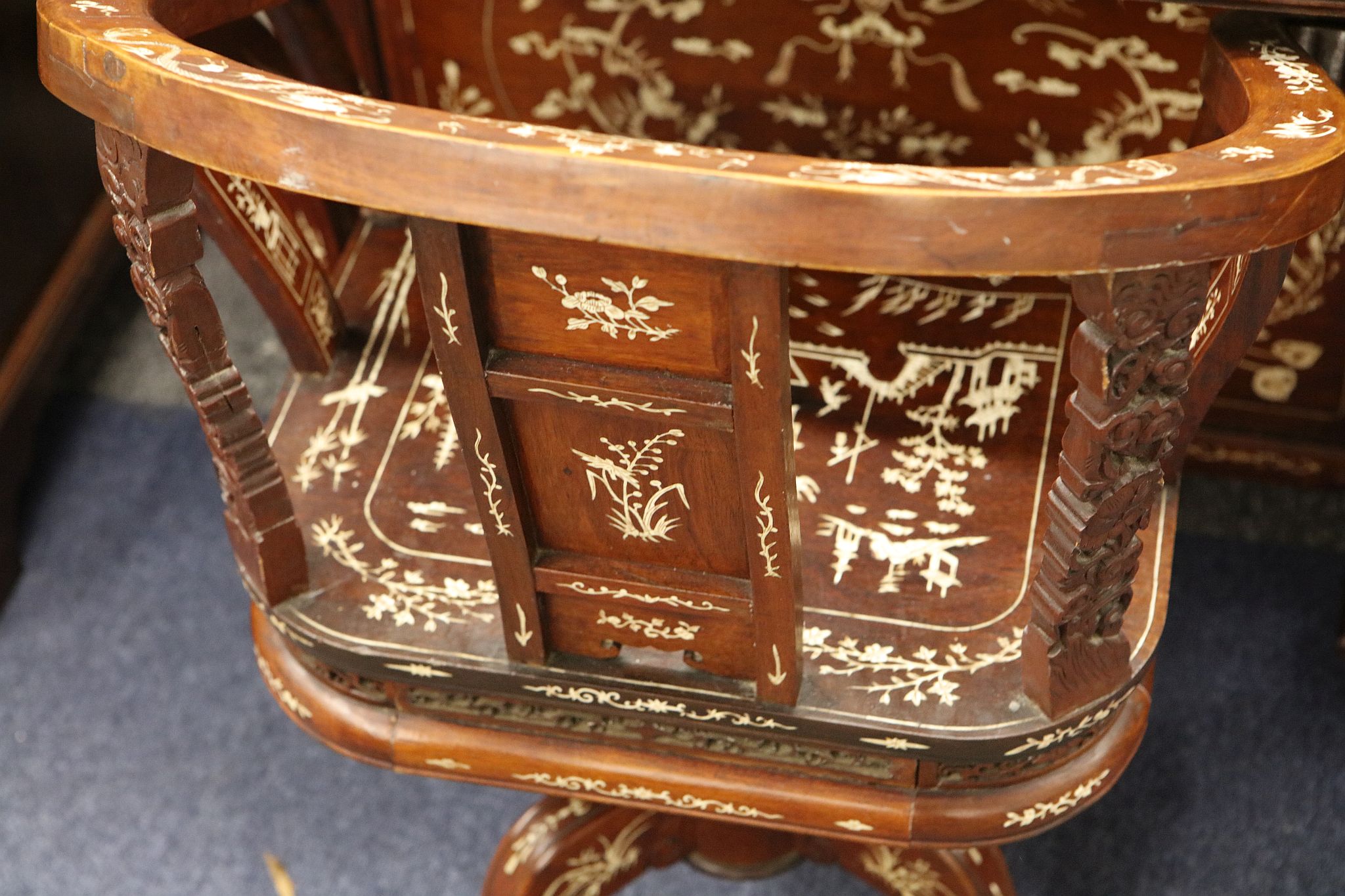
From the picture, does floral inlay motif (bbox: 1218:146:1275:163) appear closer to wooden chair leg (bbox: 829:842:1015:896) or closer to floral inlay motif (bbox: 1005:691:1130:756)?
floral inlay motif (bbox: 1005:691:1130:756)

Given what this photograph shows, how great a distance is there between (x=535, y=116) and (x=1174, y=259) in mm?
949

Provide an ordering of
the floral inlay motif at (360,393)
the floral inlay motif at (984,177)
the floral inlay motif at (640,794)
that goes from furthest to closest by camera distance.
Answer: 1. the floral inlay motif at (360,393)
2. the floral inlay motif at (640,794)
3. the floral inlay motif at (984,177)

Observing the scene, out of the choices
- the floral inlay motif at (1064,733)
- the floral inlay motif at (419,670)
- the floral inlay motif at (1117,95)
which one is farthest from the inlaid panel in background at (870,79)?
the floral inlay motif at (419,670)

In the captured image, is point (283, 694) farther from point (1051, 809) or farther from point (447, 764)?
point (1051, 809)

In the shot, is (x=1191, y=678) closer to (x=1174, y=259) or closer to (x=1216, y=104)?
(x=1216, y=104)

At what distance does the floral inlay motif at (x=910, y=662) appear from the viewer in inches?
40.7

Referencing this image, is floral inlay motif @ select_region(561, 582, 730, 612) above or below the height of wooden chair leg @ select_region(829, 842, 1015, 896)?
above

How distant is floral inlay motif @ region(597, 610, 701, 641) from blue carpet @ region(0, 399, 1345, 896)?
2.38 feet

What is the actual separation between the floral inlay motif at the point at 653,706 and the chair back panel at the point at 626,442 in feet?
0.10

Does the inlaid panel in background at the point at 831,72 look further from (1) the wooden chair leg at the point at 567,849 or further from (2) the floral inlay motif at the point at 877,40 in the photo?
(1) the wooden chair leg at the point at 567,849

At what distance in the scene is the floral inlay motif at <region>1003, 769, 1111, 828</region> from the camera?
1.07 metres

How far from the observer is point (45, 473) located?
2.04m

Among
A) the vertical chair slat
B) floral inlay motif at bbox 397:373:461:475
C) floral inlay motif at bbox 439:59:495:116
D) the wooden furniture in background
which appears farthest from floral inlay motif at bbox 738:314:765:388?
the wooden furniture in background

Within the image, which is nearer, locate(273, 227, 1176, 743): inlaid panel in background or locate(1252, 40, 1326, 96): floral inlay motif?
locate(1252, 40, 1326, 96): floral inlay motif
